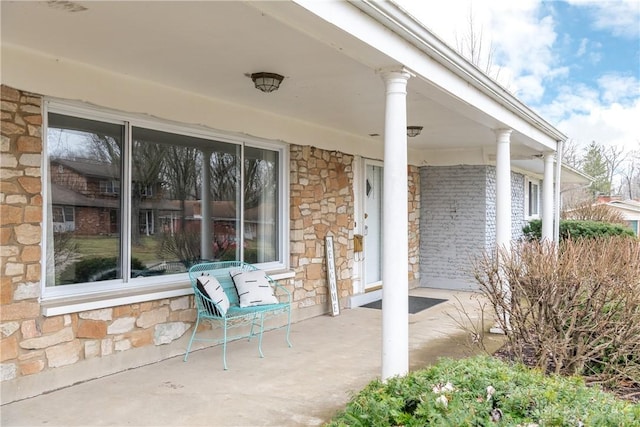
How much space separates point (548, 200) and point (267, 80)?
15.6 ft

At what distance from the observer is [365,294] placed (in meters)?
7.07

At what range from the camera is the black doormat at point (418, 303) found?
22.2 ft

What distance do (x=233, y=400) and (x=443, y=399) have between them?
1.74m

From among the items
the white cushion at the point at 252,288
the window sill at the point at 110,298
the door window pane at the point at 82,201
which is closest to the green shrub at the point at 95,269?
the door window pane at the point at 82,201

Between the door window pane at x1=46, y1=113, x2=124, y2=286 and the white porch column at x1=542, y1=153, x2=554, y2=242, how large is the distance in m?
5.58

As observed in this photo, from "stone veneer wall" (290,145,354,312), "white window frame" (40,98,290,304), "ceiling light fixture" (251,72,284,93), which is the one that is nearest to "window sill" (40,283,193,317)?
"white window frame" (40,98,290,304)

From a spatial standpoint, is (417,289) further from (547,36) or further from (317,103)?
(547,36)

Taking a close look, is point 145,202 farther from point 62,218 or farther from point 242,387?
point 242,387


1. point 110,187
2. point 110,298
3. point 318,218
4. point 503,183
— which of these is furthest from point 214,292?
point 503,183

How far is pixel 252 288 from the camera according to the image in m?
4.48

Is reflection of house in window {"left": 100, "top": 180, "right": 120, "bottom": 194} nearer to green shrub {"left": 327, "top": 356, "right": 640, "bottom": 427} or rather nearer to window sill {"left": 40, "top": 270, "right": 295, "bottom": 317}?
window sill {"left": 40, "top": 270, "right": 295, "bottom": 317}

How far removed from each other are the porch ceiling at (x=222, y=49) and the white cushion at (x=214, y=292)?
1.73 meters

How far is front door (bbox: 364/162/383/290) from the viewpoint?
745 cm

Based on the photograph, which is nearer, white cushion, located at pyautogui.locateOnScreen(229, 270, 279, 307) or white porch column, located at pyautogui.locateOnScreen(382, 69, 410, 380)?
white porch column, located at pyautogui.locateOnScreen(382, 69, 410, 380)
